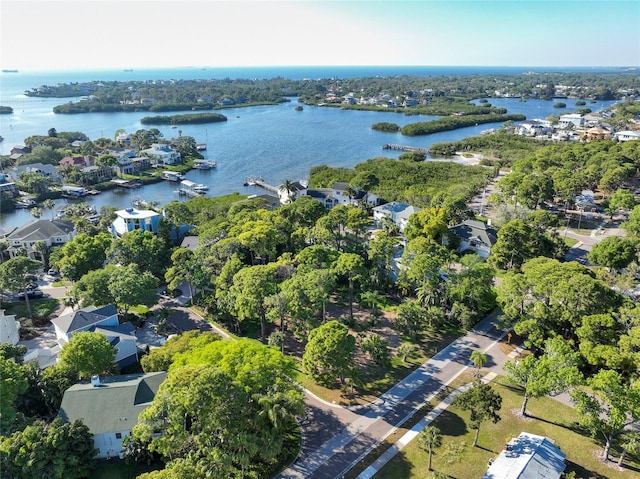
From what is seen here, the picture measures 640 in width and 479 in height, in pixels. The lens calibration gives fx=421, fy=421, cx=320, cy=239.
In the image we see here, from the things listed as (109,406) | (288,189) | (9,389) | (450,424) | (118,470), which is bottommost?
(118,470)

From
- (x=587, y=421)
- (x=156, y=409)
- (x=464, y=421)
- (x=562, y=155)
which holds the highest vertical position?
(x=562, y=155)

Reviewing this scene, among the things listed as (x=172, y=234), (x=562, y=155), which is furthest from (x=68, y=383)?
(x=562, y=155)

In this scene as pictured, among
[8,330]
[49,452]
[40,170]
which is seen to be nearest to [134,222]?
[8,330]

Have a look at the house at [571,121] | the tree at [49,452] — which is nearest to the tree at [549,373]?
the tree at [49,452]

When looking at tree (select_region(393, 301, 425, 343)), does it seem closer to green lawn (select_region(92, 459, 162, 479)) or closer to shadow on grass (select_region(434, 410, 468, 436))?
shadow on grass (select_region(434, 410, 468, 436))

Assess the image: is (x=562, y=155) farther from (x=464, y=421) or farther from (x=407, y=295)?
(x=464, y=421)

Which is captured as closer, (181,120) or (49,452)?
(49,452)

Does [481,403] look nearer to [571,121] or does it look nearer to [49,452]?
[49,452]
